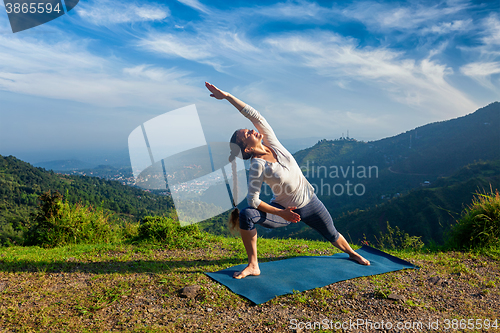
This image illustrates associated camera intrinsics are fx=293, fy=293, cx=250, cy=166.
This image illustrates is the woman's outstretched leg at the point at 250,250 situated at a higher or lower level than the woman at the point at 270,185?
lower

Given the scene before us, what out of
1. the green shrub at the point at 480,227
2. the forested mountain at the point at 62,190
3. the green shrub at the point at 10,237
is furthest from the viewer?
the forested mountain at the point at 62,190

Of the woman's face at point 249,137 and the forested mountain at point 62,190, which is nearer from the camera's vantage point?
the woman's face at point 249,137

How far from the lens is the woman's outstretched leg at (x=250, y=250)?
3.15 m

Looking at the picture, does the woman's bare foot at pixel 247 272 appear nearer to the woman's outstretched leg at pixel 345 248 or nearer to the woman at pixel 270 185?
the woman at pixel 270 185

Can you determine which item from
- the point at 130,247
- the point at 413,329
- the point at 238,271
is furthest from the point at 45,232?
the point at 413,329

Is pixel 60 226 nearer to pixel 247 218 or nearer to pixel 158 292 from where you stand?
pixel 158 292

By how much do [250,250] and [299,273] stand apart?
64 centimetres

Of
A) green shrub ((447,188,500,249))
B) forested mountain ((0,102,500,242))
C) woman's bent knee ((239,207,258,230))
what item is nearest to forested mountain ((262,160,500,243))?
forested mountain ((0,102,500,242))

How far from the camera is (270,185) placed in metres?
3.16

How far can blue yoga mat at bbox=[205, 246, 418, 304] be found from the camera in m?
2.88

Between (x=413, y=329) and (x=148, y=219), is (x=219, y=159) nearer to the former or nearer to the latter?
(x=148, y=219)

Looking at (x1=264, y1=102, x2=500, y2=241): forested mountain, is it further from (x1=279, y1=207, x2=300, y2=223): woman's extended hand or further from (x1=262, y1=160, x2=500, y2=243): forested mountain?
(x1=279, y1=207, x2=300, y2=223): woman's extended hand

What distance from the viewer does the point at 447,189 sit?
37.2m

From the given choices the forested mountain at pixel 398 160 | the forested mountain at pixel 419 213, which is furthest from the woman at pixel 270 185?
the forested mountain at pixel 398 160
